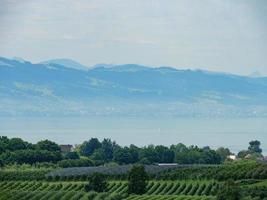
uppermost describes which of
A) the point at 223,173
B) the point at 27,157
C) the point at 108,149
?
the point at 108,149

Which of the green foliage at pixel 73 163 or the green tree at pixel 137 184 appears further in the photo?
the green foliage at pixel 73 163

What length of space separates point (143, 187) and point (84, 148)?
33660 mm

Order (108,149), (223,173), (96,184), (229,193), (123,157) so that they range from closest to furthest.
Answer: (229,193)
(96,184)
(223,173)
(123,157)
(108,149)

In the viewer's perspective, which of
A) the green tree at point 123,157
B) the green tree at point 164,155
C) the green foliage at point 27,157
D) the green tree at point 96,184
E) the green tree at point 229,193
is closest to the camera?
the green tree at point 229,193

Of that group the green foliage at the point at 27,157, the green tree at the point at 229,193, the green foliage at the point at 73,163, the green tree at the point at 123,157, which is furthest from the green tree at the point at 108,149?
the green tree at the point at 229,193

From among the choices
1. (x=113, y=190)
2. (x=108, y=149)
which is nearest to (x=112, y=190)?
(x=113, y=190)

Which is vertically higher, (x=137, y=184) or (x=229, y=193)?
(x=137, y=184)

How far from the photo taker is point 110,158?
60000 mm

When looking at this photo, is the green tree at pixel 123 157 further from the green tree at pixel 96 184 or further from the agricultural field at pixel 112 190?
the green tree at pixel 96 184

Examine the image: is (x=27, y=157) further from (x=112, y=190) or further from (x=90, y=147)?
(x=112, y=190)

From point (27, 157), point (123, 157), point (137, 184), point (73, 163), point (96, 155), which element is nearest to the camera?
point (137, 184)

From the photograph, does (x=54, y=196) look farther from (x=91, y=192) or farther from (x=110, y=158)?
(x=110, y=158)

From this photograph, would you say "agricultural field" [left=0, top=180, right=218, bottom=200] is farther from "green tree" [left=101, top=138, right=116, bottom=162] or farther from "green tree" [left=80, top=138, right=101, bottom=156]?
"green tree" [left=80, top=138, right=101, bottom=156]

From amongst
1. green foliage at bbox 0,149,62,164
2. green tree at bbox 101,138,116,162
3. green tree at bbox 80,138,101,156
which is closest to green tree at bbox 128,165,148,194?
green foliage at bbox 0,149,62,164
